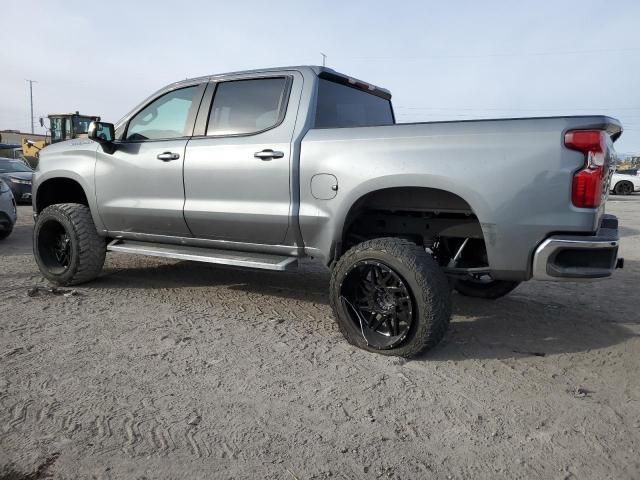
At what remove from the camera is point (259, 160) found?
12.3 ft

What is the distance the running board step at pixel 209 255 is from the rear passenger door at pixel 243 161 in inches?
5.6

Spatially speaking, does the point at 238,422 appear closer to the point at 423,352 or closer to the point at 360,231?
the point at 423,352

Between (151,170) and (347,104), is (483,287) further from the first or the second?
(151,170)

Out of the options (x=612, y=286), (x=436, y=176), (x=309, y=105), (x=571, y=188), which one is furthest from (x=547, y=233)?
(x=612, y=286)

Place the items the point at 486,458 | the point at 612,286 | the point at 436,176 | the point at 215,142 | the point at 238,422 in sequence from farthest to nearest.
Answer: the point at 612,286, the point at 215,142, the point at 436,176, the point at 238,422, the point at 486,458

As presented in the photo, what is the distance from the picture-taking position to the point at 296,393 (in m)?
2.75

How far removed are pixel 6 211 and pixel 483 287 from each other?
7.07 meters

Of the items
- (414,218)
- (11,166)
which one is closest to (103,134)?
(414,218)

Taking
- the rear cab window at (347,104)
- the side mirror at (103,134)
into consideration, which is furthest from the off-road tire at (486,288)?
the side mirror at (103,134)

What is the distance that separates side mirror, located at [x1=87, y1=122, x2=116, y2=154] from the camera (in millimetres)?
4414

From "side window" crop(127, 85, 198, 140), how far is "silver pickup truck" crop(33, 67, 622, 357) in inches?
0.5

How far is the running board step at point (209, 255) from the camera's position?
374cm

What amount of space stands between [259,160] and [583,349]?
2755 millimetres

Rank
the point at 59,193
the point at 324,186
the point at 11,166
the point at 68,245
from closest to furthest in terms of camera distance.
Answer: the point at 324,186
the point at 68,245
the point at 59,193
the point at 11,166
